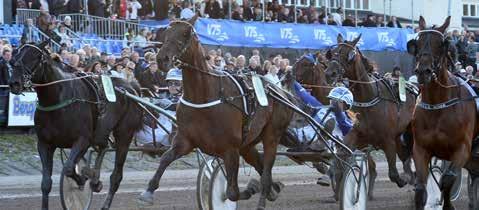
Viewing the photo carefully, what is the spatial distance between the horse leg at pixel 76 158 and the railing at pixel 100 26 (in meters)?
12.0

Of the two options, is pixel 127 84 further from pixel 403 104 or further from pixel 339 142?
pixel 403 104

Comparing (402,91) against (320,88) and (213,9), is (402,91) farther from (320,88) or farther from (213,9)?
(213,9)

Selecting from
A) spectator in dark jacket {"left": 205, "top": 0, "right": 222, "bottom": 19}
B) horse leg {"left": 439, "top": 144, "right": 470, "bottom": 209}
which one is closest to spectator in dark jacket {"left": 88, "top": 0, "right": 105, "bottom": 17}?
spectator in dark jacket {"left": 205, "top": 0, "right": 222, "bottom": 19}

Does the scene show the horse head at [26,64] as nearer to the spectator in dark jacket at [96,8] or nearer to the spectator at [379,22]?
the spectator in dark jacket at [96,8]

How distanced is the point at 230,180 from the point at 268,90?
54.5 inches

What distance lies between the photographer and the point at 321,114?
12.6m

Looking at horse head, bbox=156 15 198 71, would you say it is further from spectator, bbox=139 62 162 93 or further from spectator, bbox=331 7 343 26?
spectator, bbox=331 7 343 26

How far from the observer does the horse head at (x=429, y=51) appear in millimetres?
9625

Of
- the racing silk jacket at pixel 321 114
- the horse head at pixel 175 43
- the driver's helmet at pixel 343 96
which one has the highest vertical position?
the horse head at pixel 175 43

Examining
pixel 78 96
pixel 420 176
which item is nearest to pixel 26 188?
pixel 78 96

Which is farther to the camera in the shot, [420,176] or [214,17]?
[214,17]

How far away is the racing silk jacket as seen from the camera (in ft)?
41.2

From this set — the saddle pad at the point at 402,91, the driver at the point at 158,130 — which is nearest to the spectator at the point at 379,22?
the saddle pad at the point at 402,91

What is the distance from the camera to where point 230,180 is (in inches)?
392
